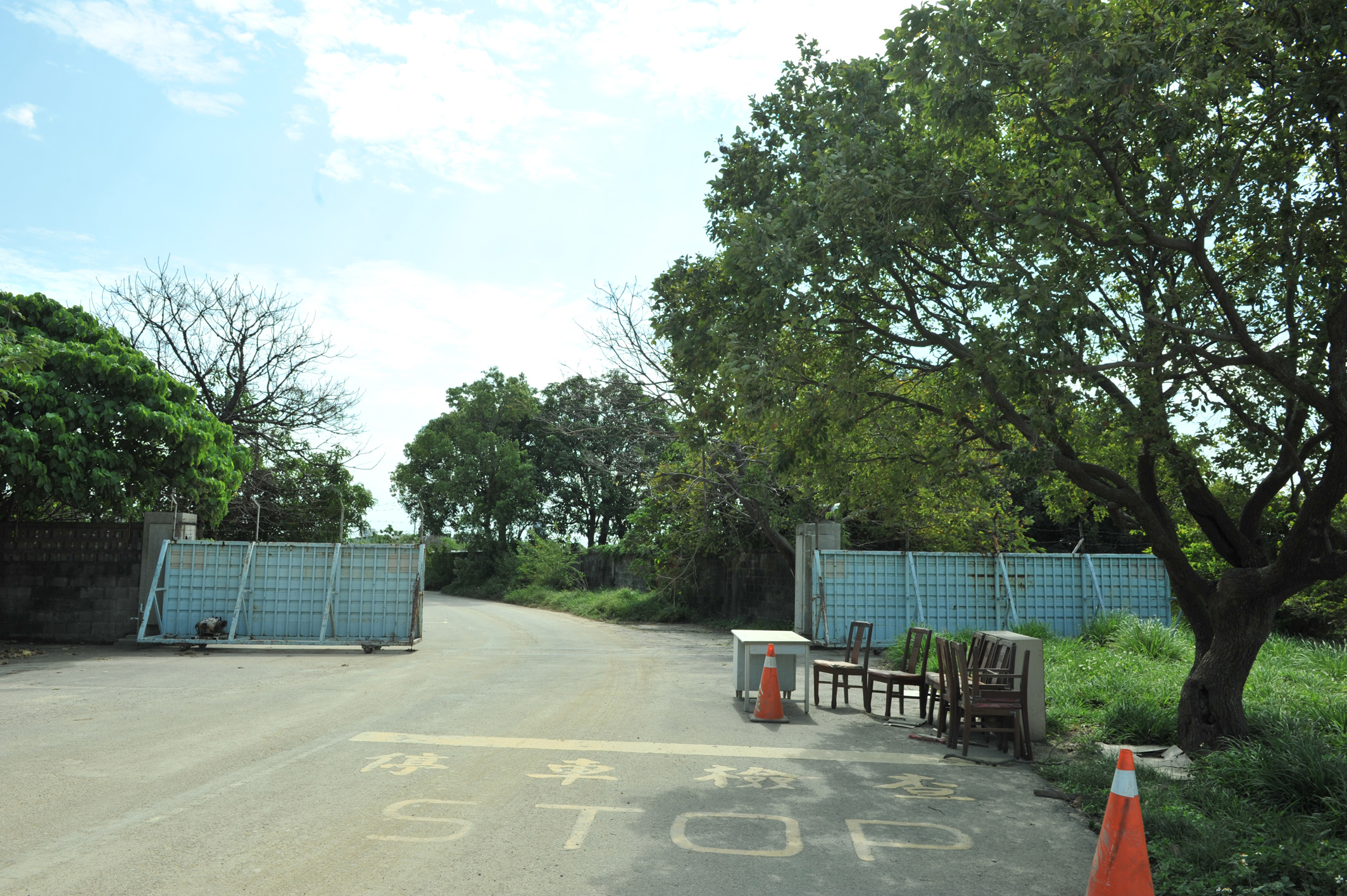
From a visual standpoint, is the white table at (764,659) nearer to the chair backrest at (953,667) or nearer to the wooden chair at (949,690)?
the wooden chair at (949,690)

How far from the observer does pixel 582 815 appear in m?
6.09

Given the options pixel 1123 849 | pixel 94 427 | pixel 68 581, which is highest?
pixel 94 427

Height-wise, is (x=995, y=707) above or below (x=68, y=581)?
below

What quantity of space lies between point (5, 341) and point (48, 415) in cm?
259

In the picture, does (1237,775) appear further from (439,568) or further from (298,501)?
(439,568)

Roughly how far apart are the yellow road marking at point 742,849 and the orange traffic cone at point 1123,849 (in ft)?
5.42

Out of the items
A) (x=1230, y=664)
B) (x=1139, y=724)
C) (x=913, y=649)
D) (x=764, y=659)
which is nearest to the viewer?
(x=1230, y=664)

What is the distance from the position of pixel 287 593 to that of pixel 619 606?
12748 millimetres

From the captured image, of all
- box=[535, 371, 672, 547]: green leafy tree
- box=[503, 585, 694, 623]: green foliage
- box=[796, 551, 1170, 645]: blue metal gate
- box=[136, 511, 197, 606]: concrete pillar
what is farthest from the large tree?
box=[535, 371, 672, 547]: green leafy tree

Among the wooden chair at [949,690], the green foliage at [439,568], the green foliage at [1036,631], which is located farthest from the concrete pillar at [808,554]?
the green foliage at [439,568]

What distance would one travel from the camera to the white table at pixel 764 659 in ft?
35.1

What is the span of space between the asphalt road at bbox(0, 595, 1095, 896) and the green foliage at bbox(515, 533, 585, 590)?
25.6 metres

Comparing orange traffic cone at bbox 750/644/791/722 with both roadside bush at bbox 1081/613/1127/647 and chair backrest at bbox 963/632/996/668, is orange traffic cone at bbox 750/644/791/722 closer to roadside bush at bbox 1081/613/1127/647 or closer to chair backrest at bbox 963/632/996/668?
chair backrest at bbox 963/632/996/668

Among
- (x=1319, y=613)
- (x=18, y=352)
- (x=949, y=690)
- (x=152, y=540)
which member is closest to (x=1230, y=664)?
(x=949, y=690)
